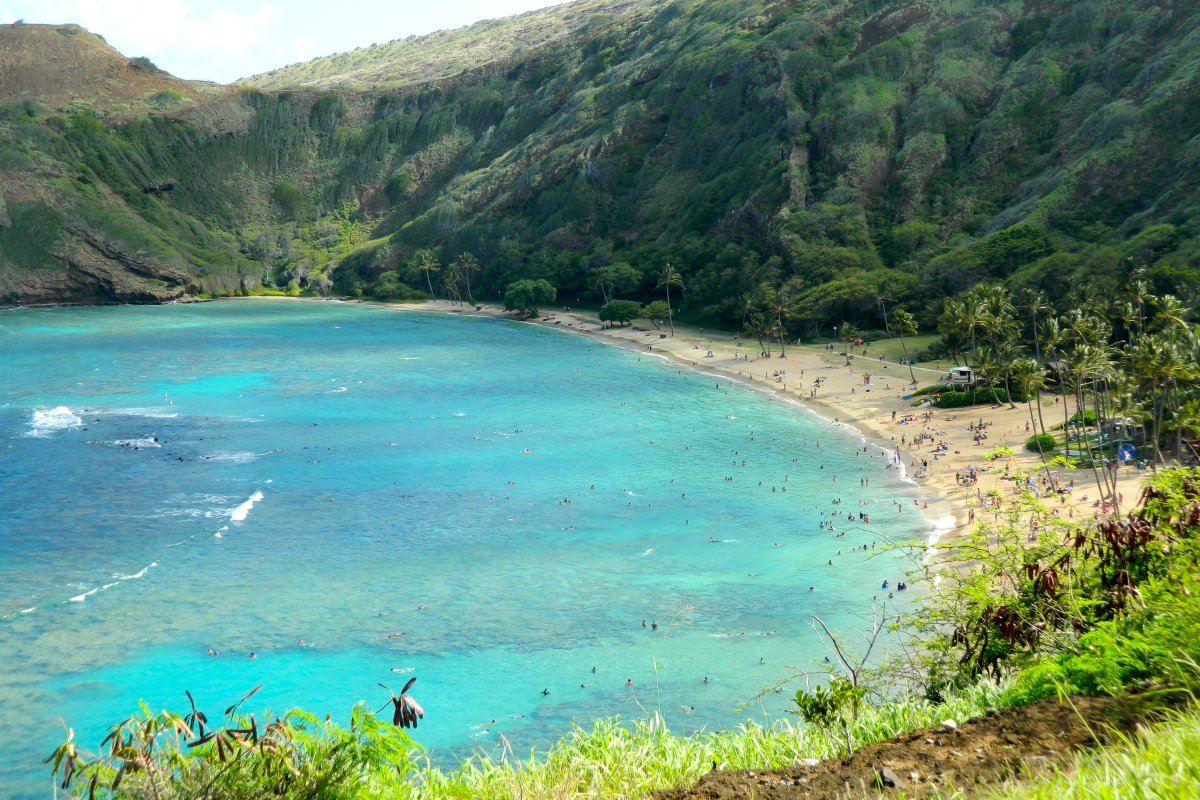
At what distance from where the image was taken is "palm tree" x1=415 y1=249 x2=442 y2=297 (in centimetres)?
17738

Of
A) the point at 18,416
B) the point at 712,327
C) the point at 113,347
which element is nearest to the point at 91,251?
the point at 113,347

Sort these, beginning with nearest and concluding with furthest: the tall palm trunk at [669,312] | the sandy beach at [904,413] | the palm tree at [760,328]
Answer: the sandy beach at [904,413] → the palm tree at [760,328] → the tall palm trunk at [669,312]

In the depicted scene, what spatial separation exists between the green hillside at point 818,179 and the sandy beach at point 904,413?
10.6 metres

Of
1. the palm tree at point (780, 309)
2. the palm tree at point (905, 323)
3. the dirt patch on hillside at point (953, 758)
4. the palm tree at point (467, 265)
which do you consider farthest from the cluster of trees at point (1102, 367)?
the palm tree at point (467, 265)

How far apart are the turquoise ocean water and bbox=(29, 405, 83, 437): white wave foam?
430 millimetres

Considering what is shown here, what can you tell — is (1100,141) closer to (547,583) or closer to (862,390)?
(862,390)

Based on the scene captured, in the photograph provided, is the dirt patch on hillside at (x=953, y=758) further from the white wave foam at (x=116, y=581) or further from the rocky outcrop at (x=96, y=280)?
the rocky outcrop at (x=96, y=280)

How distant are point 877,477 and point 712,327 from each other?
2795 inches

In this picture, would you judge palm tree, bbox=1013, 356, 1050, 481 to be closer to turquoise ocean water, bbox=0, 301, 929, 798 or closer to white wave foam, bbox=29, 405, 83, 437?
turquoise ocean water, bbox=0, 301, 929, 798

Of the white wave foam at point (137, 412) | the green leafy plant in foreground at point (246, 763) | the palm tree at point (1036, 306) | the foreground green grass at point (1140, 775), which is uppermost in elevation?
the foreground green grass at point (1140, 775)

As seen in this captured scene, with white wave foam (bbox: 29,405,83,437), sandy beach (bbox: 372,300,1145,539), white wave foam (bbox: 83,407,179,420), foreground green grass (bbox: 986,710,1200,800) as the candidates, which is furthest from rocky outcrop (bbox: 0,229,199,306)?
foreground green grass (bbox: 986,710,1200,800)

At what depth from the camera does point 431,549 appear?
54.1 meters

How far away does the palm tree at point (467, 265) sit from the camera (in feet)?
559

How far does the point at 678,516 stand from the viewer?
58.8 metres
